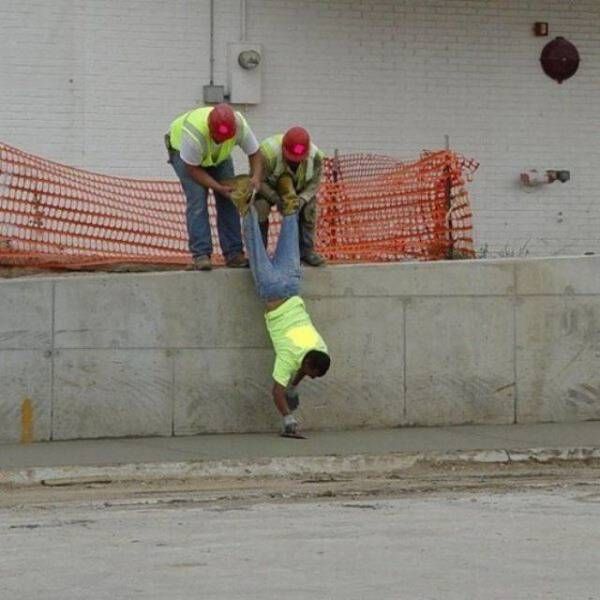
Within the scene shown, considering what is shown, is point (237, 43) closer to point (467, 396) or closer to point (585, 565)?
point (467, 396)

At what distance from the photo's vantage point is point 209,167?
46.4 ft

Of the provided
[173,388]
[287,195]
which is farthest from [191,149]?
[173,388]

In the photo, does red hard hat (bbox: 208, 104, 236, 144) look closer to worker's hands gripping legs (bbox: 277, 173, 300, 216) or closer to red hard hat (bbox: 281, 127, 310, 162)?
red hard hat (bbox: 281, 127, 310, 162)

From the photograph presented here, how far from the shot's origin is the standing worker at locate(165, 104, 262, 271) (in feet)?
45.4

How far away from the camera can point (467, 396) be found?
14.8 metres

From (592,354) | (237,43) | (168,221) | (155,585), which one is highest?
(237,43)

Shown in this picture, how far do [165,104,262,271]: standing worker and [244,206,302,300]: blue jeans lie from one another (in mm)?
328

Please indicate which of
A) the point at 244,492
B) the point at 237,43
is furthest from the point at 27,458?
the point at 237,43

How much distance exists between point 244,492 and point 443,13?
26.5ft

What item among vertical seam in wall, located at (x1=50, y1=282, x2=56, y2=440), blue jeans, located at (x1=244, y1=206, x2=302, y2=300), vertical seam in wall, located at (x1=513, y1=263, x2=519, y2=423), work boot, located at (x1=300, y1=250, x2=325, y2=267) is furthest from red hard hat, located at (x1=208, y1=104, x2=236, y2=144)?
vertical seam in wall, located at (x1=513, y1=263, x2=519, y2=423)

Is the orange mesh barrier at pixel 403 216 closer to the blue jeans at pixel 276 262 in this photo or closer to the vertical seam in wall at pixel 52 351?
the blue jeans at pixel 276 262

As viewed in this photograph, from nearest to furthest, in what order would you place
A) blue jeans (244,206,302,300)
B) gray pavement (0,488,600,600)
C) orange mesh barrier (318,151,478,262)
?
1. gray pavement (0,488,600,600)
2. blue jeans (244,206,302,300)
3. orange mesh barrier (318,151,478,262)

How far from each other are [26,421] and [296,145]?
2.99m

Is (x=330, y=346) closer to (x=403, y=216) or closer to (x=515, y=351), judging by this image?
(x=515, y=351)
